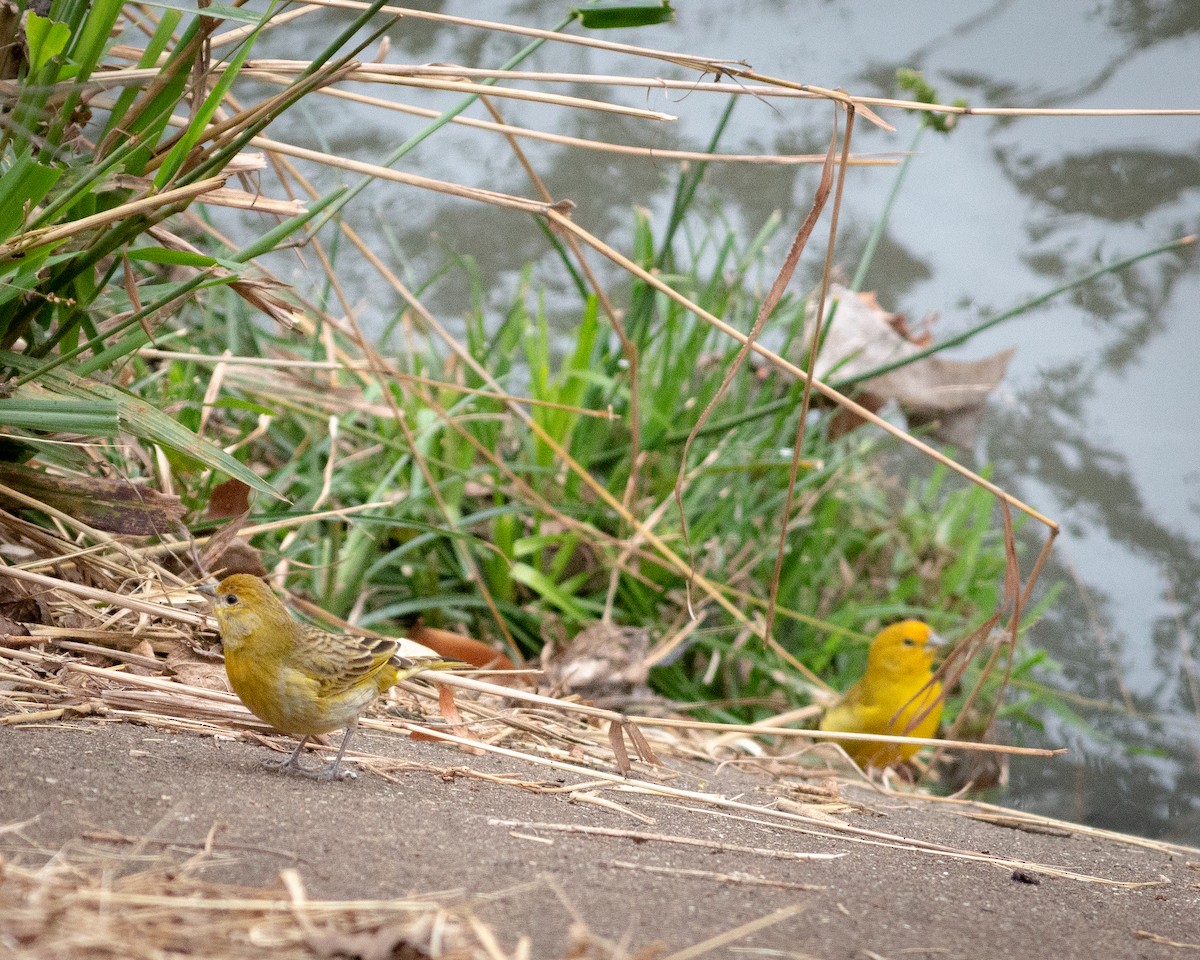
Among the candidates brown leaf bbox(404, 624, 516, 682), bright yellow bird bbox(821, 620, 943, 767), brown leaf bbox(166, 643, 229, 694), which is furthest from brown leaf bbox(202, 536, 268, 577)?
bright yellow bird bbox(821, 620, 943, 767)

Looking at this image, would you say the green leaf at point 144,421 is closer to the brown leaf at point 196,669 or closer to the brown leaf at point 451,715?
the brown leaf at point 196,669

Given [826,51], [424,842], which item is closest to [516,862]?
[424,842]

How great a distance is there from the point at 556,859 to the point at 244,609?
892 millimetres

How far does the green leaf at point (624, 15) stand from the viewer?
2.21 metres

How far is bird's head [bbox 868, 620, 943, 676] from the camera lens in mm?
4051

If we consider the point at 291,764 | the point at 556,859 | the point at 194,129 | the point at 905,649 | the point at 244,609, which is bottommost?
the point at 291,764

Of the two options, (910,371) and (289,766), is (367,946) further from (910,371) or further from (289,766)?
(910,371)

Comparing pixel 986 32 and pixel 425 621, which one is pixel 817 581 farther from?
pixel 986 32

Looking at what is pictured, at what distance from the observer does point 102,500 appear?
2.46 metres

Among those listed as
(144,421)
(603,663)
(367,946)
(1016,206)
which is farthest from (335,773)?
(1016,206)

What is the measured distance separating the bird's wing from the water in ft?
10.5

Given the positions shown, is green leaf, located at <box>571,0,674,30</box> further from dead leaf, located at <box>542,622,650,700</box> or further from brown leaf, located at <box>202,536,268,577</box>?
dead leaf, located at <box>542,622,650,700</box>

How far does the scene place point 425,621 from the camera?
12.9 ft

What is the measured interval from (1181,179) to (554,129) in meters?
2.97
